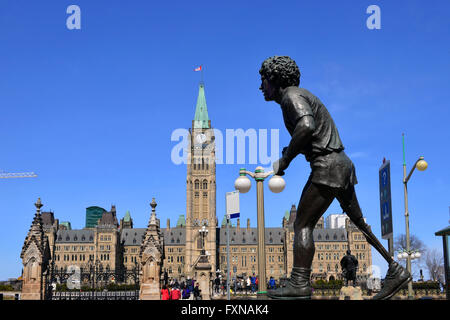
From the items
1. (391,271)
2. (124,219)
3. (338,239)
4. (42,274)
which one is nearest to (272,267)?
(338,239)

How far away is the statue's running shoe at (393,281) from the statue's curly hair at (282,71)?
2.54 metres

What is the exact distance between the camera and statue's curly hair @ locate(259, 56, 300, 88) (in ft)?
18.6

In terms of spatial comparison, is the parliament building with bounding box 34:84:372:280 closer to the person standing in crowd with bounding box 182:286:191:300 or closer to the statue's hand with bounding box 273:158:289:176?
the person standing in crowd with bounding box 182:286:191:300

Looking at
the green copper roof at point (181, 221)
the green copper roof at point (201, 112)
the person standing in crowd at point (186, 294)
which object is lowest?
the person standing in crowd at point (186, 294)

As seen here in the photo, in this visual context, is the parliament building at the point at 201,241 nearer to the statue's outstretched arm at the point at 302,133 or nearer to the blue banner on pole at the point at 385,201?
the blue banner on pole at the point at 385,201

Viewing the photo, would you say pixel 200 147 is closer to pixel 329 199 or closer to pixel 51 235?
pixel 51 235

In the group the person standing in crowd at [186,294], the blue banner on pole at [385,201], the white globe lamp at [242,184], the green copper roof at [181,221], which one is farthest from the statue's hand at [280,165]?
the green copper roof at [181,221]

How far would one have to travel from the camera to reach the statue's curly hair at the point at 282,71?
18.6ft

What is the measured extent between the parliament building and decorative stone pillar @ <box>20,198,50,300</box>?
98.9 metres

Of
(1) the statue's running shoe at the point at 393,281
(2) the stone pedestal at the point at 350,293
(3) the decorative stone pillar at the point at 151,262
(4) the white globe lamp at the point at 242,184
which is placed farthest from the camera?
(3) the decorative stone pillar at the point at 151,262

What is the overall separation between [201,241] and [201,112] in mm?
35520
